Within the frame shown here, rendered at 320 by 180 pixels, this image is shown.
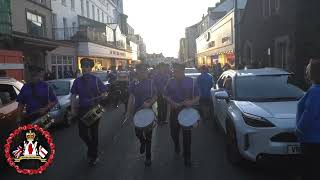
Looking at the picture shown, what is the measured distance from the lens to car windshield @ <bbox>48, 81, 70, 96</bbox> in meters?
13.2

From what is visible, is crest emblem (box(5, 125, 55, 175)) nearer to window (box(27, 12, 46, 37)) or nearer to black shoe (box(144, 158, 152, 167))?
black shoe (box(144, 158, 152, 167))

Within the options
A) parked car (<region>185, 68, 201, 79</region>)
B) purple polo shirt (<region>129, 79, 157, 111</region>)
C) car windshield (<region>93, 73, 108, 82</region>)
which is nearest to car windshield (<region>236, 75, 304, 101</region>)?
purple polo shirt (<region>129, 79, 157, 111</region>)

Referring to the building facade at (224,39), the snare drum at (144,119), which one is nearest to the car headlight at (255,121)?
the snare drum at (144,119)

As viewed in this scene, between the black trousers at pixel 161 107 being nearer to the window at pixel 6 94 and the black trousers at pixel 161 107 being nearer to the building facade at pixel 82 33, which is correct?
the window at pixel 6 94

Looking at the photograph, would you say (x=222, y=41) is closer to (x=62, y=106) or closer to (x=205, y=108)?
(x=205, y=108)

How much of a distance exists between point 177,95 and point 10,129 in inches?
114

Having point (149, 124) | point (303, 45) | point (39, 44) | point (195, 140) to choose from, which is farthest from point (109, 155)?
point (39, 44)

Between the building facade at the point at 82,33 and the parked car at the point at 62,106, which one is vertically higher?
the building facade at the point at 82,33

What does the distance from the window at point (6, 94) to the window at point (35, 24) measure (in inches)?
740

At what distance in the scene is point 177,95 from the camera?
24.1 feet

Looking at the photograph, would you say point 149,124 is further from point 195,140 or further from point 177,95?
point 195,140

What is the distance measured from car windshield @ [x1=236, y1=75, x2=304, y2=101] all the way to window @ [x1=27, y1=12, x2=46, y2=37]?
20.5 m

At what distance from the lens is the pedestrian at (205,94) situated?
11.7 meters

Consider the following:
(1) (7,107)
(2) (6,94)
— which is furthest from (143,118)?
(2) (6,94)
